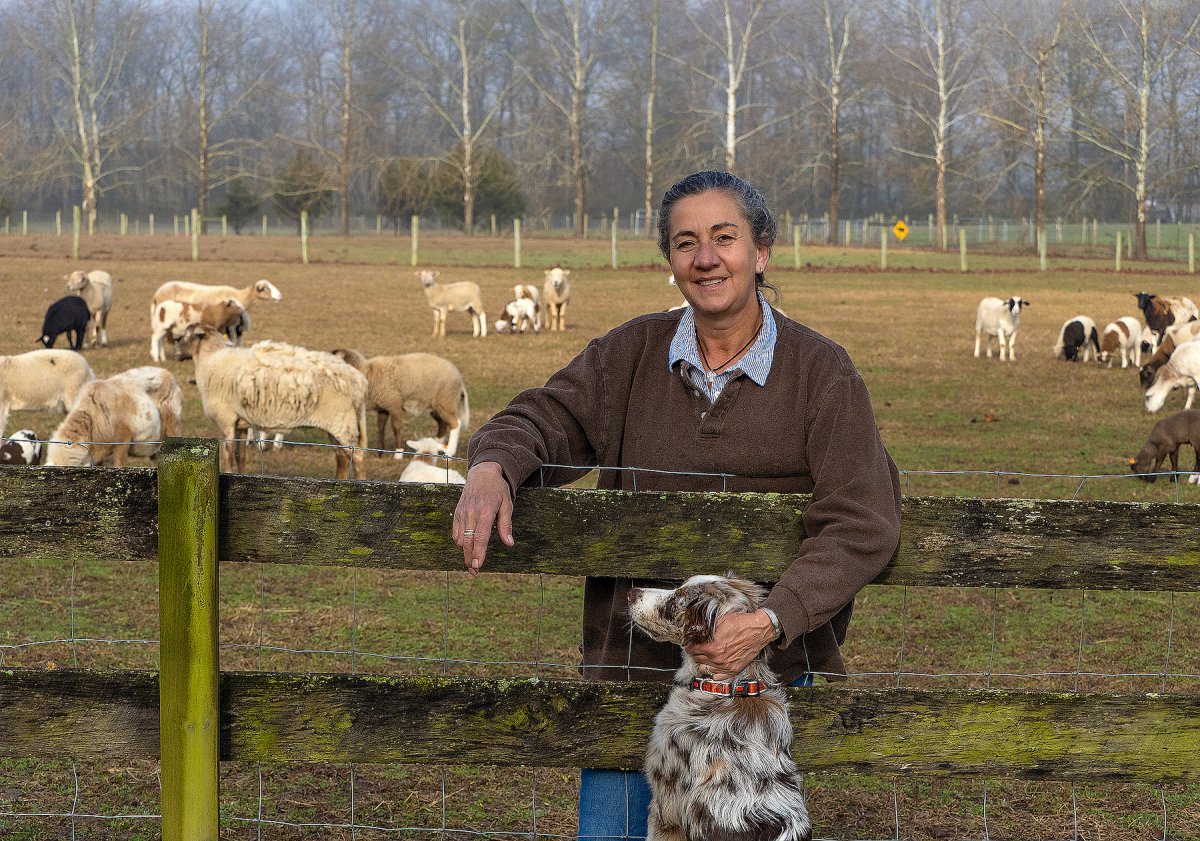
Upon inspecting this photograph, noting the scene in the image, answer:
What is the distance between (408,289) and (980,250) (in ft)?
141

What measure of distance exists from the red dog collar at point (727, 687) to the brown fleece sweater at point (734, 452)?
0.40 feet

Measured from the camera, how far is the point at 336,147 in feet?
359

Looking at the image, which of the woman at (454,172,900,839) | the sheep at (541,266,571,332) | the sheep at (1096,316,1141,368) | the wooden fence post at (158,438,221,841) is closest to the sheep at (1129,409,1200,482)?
the sheep at (1096,316,1141,368)

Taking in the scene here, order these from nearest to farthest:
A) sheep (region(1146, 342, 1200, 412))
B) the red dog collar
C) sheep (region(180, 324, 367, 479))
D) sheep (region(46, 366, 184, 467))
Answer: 1. the red dog collar
2. sheep (region(46, 366, 184, 467))
3. sheep (region(180, 324, 367, 479))
4. sheep (region(1146, 342, 1200, 412))

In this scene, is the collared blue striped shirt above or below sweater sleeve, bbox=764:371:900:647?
above

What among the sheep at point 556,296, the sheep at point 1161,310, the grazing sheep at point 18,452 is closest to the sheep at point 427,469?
the grazing sheep at point 18,452

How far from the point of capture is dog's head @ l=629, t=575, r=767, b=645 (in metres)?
2.85

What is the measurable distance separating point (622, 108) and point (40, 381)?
3629 inches

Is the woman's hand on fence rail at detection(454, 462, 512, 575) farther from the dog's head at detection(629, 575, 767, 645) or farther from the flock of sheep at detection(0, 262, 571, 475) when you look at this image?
the flock of sheep at detection(0, 262, 571, 475)

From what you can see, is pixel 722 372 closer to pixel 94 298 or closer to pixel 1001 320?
pixel 1001 320

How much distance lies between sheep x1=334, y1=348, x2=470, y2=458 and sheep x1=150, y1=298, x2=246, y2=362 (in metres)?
7.88

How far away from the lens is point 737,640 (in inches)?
110

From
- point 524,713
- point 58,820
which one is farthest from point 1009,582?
point 58,820

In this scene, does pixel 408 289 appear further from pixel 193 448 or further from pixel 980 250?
pixel 980 250
